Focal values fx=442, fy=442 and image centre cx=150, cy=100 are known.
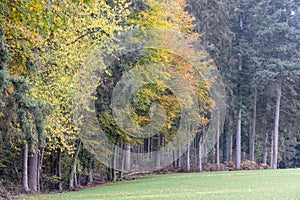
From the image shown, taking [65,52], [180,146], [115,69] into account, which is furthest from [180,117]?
[65,52]

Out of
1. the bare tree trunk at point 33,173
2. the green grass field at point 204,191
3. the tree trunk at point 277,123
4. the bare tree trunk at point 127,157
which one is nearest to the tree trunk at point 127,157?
the bare tree trunk at point 127,157

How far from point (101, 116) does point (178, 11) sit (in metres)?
8.47

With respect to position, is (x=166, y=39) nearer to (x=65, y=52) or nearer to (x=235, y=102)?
(x=65, y=52)

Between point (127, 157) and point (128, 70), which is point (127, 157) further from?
point (128, 70)

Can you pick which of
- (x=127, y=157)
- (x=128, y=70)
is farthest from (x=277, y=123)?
(x=128, y=70)

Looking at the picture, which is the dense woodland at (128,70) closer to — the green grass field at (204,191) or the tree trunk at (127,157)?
the tree trunk at (127,157)

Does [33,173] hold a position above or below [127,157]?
below

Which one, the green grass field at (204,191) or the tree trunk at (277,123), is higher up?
the tree trunk at (277,123)

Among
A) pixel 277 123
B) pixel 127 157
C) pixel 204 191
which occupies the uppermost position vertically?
pixel 277 123

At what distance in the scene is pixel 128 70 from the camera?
2027 cm

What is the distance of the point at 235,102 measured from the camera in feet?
128

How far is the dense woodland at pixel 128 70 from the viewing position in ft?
36.4

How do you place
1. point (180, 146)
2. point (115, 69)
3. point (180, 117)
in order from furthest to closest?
1. point (180, 146)
2. point (180, 117)
3. point (115, 69)

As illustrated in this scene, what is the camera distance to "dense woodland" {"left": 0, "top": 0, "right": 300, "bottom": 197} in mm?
11086
